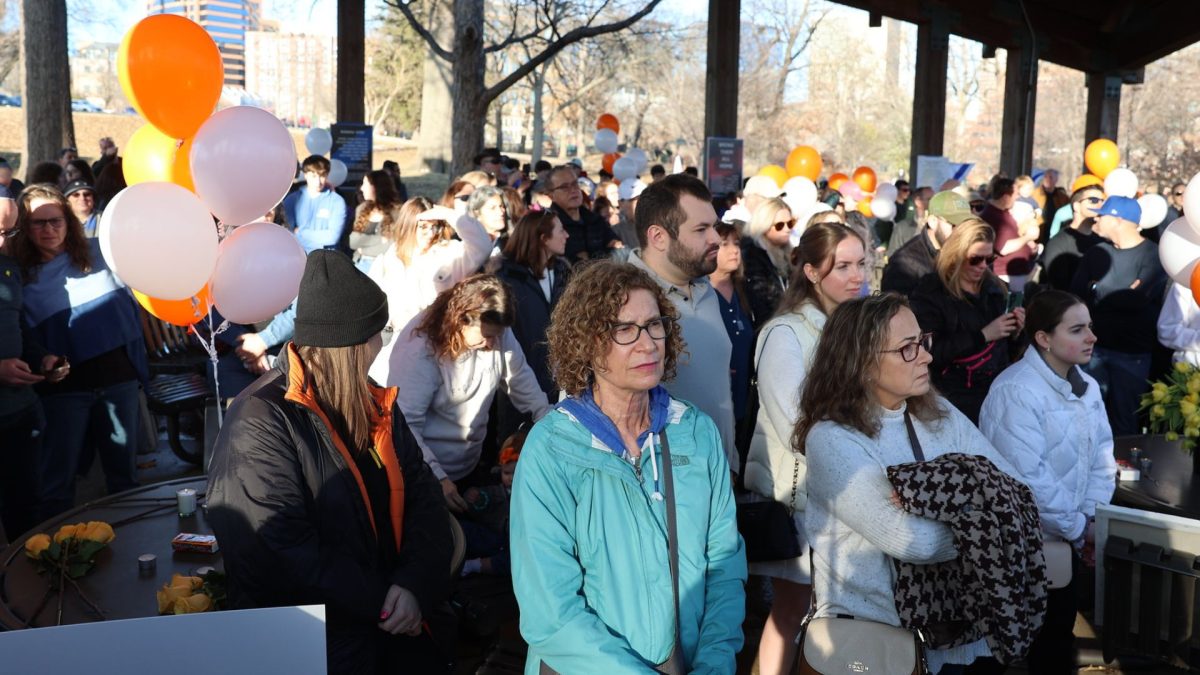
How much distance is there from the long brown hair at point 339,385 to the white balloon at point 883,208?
12200 mm

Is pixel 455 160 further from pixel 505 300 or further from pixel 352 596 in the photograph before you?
pixel 352 596

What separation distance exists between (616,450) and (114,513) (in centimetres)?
241

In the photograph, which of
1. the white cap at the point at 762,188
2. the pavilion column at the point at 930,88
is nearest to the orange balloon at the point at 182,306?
the white cap at the point at 762,188

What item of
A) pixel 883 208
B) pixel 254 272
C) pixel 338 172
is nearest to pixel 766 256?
pixel 254 272

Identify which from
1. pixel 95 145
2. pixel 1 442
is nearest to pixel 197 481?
pixel 1 442

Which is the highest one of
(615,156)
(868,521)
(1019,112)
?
(1019,112)

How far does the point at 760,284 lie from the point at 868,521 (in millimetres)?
3736

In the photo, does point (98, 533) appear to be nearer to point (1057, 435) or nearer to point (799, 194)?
point (1057, 435)

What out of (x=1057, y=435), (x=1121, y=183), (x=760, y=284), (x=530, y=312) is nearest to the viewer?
(x=1057, y=435)

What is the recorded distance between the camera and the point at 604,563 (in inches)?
91.4

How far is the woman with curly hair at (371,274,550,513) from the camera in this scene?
416 centimetres

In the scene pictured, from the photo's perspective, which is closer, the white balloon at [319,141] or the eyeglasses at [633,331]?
the eyeglasses at [633,331]

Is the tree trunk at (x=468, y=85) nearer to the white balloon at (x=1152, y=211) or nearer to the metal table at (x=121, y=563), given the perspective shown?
the white balloon at (x=1152, y=211)

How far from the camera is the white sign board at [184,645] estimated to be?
1472 millimetres
